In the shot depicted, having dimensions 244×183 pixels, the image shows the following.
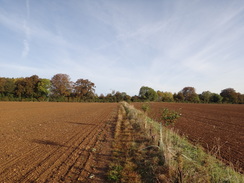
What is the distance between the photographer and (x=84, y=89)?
320 ft

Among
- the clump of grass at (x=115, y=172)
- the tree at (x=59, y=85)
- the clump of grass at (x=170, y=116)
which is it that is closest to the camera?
the clump of grass at (x=115, y=172)

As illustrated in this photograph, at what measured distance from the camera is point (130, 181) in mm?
4387

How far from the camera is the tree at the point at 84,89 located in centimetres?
9569

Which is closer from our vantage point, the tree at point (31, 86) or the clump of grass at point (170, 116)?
the clump of grass at point (170, 116)

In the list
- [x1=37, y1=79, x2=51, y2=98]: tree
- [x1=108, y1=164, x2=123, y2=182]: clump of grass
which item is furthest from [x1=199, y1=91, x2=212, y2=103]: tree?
[x1=108, y1=164, x2=123, y2=182]: clump of grass

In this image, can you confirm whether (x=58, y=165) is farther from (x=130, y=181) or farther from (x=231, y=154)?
(x=231, y=154)

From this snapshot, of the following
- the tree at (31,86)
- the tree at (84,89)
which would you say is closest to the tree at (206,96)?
the tree at (84,89)

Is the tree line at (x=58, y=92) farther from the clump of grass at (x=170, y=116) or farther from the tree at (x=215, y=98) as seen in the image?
the clump of grass at (x=170, y=116)

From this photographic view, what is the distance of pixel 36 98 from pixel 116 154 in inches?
3188

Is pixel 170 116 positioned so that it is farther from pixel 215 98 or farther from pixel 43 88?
pixel 215 98

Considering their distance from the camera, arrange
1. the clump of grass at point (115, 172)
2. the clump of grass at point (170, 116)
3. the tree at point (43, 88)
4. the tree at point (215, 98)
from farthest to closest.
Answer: the tree at point (215, 98) → the tree at point (43, 88) → the clump of grass at point (170, 116) → the clump of grass at point (115, 172)

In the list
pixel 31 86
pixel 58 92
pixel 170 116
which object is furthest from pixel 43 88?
pixel 170 116

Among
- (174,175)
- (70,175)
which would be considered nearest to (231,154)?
(174,175)

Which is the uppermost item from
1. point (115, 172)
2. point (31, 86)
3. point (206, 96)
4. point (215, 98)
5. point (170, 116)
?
point (31, 86)
